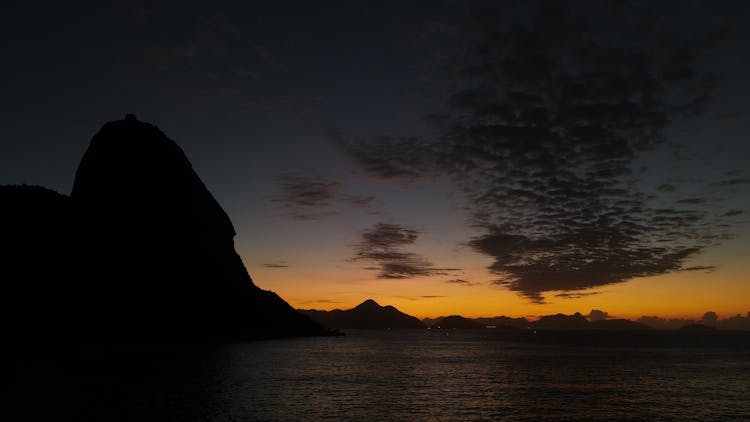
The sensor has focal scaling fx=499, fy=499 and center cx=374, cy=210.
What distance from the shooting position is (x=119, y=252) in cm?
17100

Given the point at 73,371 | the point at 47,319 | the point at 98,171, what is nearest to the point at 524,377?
the point at 73,371

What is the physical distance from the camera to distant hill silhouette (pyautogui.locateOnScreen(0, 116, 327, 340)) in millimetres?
145000

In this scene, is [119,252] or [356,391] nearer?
[356,391]

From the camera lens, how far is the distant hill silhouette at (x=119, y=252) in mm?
145000

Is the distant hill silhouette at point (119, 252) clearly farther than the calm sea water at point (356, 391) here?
Yes

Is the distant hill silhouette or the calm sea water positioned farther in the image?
the distant hill silhouette

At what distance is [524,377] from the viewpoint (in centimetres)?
8200

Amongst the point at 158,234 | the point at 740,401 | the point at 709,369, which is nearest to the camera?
the point at 740,401

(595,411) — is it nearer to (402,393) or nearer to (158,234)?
(402,393)

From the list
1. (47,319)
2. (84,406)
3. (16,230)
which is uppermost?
(16,230)

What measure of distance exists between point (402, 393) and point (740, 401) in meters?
40.3

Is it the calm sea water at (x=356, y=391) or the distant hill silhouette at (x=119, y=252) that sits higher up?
the distant hill silhouette at (x=119, y=252)

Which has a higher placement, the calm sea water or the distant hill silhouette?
the distant hill silhouette

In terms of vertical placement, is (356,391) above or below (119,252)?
below
